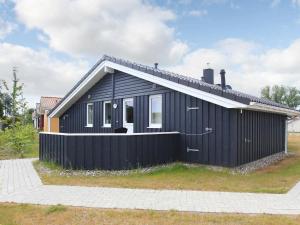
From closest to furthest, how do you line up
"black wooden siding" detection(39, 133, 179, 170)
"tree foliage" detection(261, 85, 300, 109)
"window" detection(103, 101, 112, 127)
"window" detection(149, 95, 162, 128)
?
"black wooden siding" detection(39, 133, 179, 170), "window" detection(149, 95, 162, 128), "window" detection(103, 101, 112, 127), "tree foliage" detection(261, 85, 300, 109)

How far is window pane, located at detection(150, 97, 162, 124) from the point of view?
1188 cm

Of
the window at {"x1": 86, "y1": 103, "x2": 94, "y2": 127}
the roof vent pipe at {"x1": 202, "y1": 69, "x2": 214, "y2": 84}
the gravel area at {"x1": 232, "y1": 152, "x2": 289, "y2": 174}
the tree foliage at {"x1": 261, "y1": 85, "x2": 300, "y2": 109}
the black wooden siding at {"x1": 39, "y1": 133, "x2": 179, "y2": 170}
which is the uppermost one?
the tree foliage at {"x1": 261, "y1": 85, "x2": 300, "y2": 109}

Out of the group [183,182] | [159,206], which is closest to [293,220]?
[159,206]

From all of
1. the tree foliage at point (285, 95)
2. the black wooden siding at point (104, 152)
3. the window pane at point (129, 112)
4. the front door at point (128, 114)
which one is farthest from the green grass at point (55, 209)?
the tree foliage at point (285, 95)

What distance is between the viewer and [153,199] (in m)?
6.34

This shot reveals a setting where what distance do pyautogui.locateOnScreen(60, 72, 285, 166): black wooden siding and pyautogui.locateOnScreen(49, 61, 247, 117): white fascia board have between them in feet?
1.41

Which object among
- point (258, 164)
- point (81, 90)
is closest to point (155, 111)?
point (258, 164)

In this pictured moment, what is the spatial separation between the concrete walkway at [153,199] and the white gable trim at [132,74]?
311 centimetres

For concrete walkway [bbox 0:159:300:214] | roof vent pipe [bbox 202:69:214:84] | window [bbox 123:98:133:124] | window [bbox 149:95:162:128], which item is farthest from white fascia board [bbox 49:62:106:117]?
concrete walkway [bbox 0:159:300:214]

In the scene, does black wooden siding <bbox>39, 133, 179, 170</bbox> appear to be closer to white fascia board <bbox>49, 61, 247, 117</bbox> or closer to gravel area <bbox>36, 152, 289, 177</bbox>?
gravel area <bbox>36, 152, 289, 177</bbox>

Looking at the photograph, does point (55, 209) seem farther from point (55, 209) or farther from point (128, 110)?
point (128, 110)

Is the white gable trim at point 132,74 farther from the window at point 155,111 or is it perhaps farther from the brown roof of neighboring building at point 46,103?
the brown roof of neighboring building at point 46,103

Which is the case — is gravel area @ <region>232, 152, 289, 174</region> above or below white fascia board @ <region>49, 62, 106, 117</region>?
below

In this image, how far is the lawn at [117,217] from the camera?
16.5 feet
